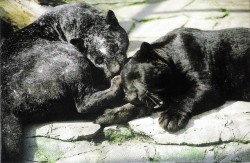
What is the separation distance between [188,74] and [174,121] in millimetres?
482

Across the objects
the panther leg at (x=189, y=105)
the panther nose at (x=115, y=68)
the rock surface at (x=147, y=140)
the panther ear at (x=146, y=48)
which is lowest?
the rock surface at (x=147, y=140)

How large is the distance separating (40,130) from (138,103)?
869 mm

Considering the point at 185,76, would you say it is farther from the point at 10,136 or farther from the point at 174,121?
the point at 10,136

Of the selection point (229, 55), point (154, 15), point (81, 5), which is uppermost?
point (81, 5)

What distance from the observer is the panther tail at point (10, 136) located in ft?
10.8

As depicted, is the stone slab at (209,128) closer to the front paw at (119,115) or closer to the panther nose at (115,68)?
the front paw at (119,115)

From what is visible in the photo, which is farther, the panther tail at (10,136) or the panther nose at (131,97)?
the panther nose at (131,97)

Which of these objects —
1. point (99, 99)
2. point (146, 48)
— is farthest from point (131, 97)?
point (146, 48)

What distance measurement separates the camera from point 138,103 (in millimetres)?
3559

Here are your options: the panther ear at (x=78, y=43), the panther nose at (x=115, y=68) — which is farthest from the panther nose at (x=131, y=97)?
the panther ear at (x=78, y=43)

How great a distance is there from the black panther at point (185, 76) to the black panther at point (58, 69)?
0.86 ft

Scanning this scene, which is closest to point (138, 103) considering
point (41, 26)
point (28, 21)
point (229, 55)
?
point (229, 55)

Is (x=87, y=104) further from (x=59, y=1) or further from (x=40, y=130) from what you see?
(x=59, y=1)

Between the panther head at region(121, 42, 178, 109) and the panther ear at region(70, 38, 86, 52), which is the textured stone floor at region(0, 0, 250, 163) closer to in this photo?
the panther head at region(121, 42, 178, 109)
